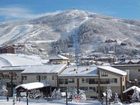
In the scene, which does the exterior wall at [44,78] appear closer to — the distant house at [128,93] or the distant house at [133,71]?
the distant house at [128,93]

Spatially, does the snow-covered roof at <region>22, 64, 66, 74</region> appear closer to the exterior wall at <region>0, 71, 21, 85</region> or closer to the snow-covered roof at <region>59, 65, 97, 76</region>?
the snow-covered roof at <region>59, 65, 97, 76</region>

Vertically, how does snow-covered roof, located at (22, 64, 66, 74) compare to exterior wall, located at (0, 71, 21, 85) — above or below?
above

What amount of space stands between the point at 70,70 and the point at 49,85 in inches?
155

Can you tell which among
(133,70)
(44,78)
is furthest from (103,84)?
(44,78)

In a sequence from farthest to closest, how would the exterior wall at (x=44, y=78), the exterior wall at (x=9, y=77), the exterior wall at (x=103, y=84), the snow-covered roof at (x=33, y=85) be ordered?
the exterior wall at (x=9, y=77) → the exterior wall at (x=44, y=78) → the exterior wall at (x=103, y=84) → the snow-covered roof at (x=33, y=85)

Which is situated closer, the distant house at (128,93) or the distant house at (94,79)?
the distant house at (128,93)

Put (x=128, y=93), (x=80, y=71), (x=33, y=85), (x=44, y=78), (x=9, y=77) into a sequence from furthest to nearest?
(x=9, y=77) < (x=44, y=78) < (x=80, y=71) < (x=33, y=85) < (x=128, y=93)

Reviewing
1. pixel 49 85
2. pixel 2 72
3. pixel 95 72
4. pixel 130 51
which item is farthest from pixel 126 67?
pixel 130 51

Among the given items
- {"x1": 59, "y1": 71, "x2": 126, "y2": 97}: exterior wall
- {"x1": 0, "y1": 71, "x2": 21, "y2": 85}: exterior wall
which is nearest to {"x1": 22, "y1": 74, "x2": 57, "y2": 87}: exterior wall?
{"x1": 0, "y1": 71, "x2": 21, "y2": 85}: exterior wall

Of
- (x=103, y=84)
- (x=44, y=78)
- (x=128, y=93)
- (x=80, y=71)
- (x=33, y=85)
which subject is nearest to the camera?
(x=128, y=93)

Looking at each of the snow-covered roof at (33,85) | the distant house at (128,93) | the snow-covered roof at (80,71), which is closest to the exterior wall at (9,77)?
the snow-covered roof at (33,85)

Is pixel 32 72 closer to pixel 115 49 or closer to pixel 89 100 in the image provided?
pixel 89 100

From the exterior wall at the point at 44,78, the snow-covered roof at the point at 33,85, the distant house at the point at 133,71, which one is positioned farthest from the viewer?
the distant house at the point at 133,71

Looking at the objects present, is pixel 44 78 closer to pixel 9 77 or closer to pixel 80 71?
pixel 80 71
